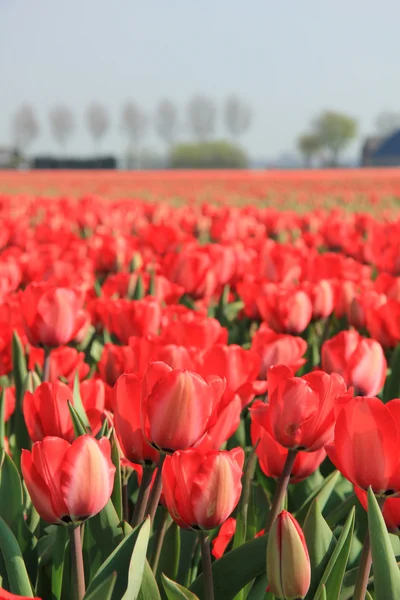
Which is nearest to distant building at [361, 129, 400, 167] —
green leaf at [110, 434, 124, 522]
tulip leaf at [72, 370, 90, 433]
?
tulip leaf at [72, 370, 90, 433]

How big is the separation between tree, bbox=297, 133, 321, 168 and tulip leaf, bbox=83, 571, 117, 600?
92048mm

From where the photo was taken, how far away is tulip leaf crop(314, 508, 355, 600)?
3.11 ft

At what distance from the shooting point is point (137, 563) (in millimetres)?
853

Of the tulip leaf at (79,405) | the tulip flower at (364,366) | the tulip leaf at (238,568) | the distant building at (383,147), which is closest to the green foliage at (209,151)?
the distant building at (383,147)

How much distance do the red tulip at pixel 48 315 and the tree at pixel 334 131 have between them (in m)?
90.1

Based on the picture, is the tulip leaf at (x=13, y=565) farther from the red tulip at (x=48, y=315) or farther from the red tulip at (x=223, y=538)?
the red tulip at (x=48, y=315)

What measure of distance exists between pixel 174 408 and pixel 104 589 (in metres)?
0.24

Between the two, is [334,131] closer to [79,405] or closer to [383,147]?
[383,147]

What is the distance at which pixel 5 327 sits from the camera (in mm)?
1846

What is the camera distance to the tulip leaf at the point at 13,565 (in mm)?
933

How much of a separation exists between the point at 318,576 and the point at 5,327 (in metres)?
1.08

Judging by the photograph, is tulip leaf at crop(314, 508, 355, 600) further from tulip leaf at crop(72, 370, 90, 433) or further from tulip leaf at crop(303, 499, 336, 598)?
tulip leaf at crop(72, 370, 90, 433)

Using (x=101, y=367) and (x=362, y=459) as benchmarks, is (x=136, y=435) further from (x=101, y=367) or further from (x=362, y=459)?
(x=101, y=367)

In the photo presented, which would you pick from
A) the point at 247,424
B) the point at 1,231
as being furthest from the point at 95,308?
the point at 1,231
